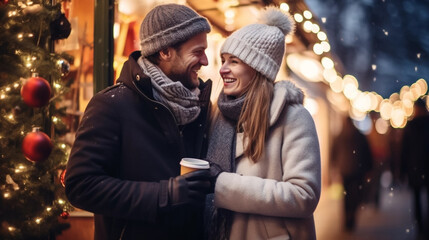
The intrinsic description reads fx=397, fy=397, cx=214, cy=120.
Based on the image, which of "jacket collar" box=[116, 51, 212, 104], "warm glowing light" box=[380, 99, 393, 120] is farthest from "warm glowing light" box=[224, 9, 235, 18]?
"warm glowing light" box=[380, 99, 393, 120]

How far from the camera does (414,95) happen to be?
618cm

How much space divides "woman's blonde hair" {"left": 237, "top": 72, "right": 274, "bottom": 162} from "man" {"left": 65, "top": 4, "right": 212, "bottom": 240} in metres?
0.31

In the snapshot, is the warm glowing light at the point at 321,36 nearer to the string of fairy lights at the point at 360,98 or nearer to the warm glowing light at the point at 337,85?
the string of fairy lights at the point at 360,98

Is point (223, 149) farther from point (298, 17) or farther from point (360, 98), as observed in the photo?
point (360, 98)

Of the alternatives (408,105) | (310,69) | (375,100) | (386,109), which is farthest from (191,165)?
(386,109)

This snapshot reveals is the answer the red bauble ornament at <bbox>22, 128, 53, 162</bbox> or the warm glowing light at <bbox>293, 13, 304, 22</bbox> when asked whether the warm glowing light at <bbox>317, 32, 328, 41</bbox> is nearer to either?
the warm glowing light at <bbox>293, 13, 304, 22</bbox>

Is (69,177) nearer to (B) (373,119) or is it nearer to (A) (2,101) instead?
(A) (2,101)

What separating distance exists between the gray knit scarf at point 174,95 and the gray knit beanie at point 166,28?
144mm

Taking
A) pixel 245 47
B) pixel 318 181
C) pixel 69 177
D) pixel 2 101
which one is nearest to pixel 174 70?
pixel 245 47

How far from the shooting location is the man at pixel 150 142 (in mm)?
2201

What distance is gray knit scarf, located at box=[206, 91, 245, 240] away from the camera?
255cm

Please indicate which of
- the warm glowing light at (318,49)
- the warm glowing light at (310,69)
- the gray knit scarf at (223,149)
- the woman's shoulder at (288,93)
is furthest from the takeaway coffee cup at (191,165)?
the warm glowing light at (310,69)

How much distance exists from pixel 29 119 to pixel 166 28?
1.76 metres

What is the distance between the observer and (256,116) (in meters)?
2.55
